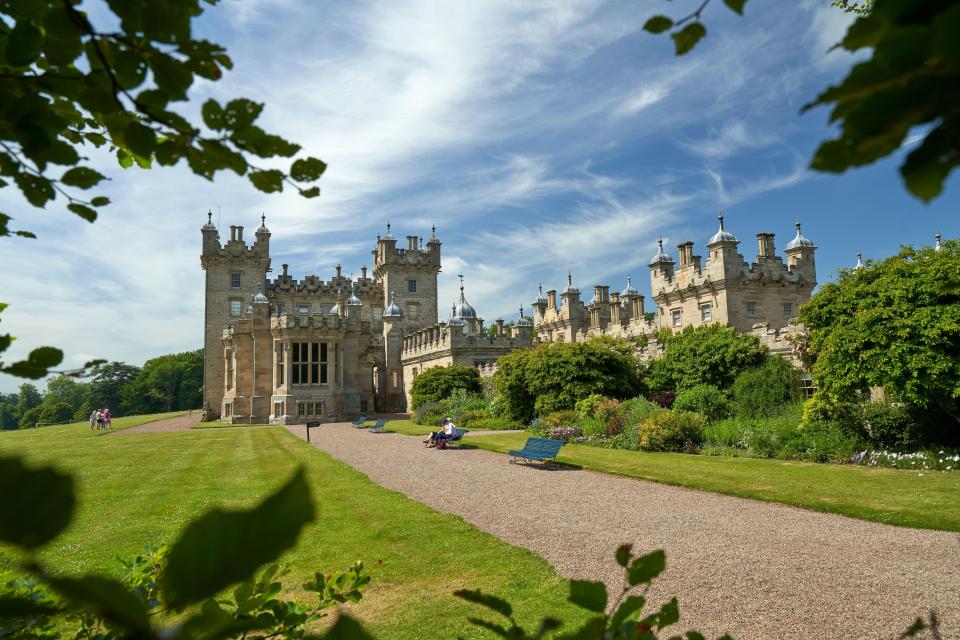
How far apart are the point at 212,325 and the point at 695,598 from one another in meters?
43.5

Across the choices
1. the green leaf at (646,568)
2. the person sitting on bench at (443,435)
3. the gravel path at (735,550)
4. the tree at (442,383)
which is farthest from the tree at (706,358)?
the green leaf at (646,568)

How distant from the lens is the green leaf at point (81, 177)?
5.67 ft

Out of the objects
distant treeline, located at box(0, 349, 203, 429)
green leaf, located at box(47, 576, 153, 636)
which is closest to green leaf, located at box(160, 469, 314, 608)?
green leaf, located at box(47, 576, 153, 636)

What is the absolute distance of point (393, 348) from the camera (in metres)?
43.7

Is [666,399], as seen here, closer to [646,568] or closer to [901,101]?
[646,568]

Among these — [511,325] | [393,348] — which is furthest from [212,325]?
[511,325]

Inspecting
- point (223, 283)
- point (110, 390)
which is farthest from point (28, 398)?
point (223, 283)

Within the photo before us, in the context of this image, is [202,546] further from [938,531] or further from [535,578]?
[938,531]

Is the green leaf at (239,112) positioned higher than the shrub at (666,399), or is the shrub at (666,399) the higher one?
the green leaf at (239,112)

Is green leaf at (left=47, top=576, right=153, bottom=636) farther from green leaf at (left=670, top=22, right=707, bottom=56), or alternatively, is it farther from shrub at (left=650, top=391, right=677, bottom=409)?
shrub at (left=650, top=391, right=677, bottom=409)

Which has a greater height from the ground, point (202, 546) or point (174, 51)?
point (174, 51)

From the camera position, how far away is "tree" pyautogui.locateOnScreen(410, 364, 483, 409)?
3328 centimetres

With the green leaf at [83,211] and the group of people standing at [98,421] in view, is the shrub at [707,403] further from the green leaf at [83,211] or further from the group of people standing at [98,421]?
the group of people standing at [98,421]

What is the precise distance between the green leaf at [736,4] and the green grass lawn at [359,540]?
1.88m
